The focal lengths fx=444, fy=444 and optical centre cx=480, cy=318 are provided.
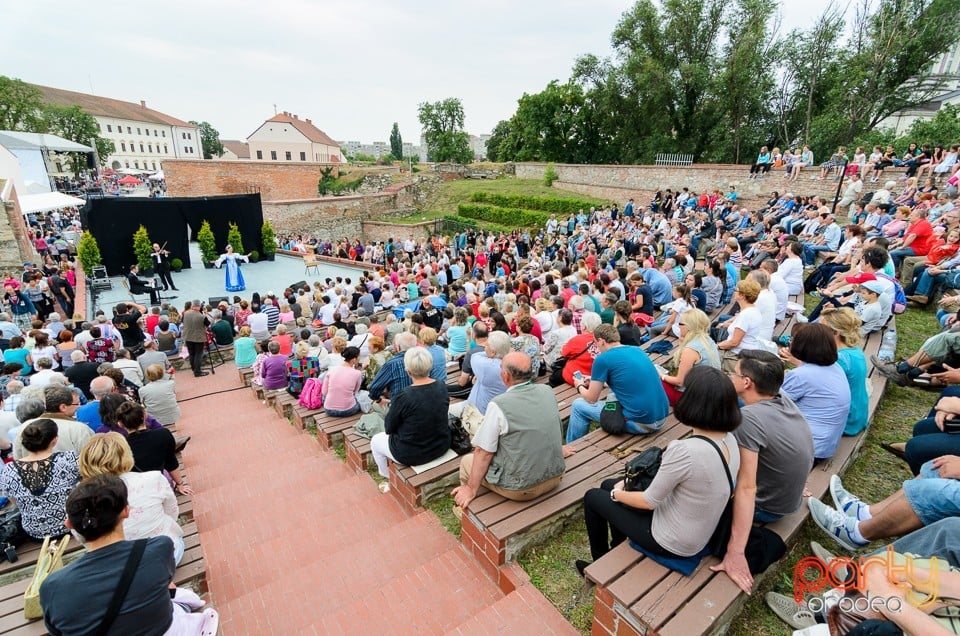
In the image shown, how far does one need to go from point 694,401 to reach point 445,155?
5096 cm

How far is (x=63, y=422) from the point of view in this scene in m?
3.50

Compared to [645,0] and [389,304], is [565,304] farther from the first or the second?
[645,0]

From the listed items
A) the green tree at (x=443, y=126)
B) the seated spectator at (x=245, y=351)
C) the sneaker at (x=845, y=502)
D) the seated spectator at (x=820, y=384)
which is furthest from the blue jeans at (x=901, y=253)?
the green tree at (x=443, y=126)

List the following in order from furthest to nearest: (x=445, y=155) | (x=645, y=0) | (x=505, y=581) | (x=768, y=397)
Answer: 1. (x=445, y=155)
2. (x=645, y=0)
3. (x=505, y=581)
4. (x=768, y=397)

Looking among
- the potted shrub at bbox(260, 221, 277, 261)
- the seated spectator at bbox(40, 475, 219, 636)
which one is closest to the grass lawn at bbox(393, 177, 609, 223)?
the potted shrub at bbox(260, 221, 277, 261)

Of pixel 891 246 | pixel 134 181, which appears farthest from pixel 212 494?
pixel 134 181

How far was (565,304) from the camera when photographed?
6.93 meters

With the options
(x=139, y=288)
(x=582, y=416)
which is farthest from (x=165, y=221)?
(x=582, y=416)

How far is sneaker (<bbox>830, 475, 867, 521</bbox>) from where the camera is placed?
8.76 feet

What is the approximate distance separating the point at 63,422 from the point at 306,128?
2372 inches

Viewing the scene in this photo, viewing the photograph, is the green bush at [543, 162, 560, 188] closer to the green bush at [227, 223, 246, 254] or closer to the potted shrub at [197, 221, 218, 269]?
the green bush at [227, 223, 246, 254]

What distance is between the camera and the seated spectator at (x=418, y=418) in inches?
134

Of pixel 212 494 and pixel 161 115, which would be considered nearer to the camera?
pixel 212 494

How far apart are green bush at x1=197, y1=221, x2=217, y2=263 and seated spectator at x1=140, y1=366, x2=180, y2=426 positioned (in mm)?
13747
